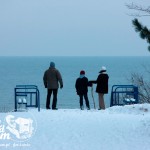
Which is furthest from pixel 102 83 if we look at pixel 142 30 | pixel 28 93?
pixel 142 30

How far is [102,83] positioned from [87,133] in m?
5.91

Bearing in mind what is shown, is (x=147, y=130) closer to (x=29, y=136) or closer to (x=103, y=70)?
(x=29, y=136)

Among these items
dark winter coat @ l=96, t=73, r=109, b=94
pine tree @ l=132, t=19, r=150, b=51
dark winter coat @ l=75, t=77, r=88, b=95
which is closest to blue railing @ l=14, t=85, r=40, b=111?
dark winter coat @ l=75, t=77, r=88, b=95

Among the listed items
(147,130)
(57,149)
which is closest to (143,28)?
(147,130)

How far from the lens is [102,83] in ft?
68.7

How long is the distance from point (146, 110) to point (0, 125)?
5775 millimetres

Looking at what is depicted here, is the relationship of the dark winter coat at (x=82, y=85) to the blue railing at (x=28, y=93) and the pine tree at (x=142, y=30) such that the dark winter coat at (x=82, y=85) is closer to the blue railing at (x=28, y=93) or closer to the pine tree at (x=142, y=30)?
the blue railing at (x=28, y=93)

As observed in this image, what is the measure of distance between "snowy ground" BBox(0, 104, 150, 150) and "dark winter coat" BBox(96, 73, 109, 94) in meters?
3.13

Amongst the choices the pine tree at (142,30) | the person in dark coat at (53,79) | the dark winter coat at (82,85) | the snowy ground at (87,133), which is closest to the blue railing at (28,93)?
the person in dark coat at (53,79)

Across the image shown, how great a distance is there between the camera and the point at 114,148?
1406cm

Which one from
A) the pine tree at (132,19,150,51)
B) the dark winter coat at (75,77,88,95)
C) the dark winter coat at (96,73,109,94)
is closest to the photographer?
the pine tree at (132,19,150,51)

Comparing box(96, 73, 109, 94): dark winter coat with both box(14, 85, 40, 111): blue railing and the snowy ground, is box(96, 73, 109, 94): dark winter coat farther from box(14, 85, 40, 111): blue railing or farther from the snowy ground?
the snowy ground

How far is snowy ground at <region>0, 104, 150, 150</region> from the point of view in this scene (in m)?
14.2

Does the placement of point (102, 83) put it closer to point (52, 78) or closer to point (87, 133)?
point (52, 78)
